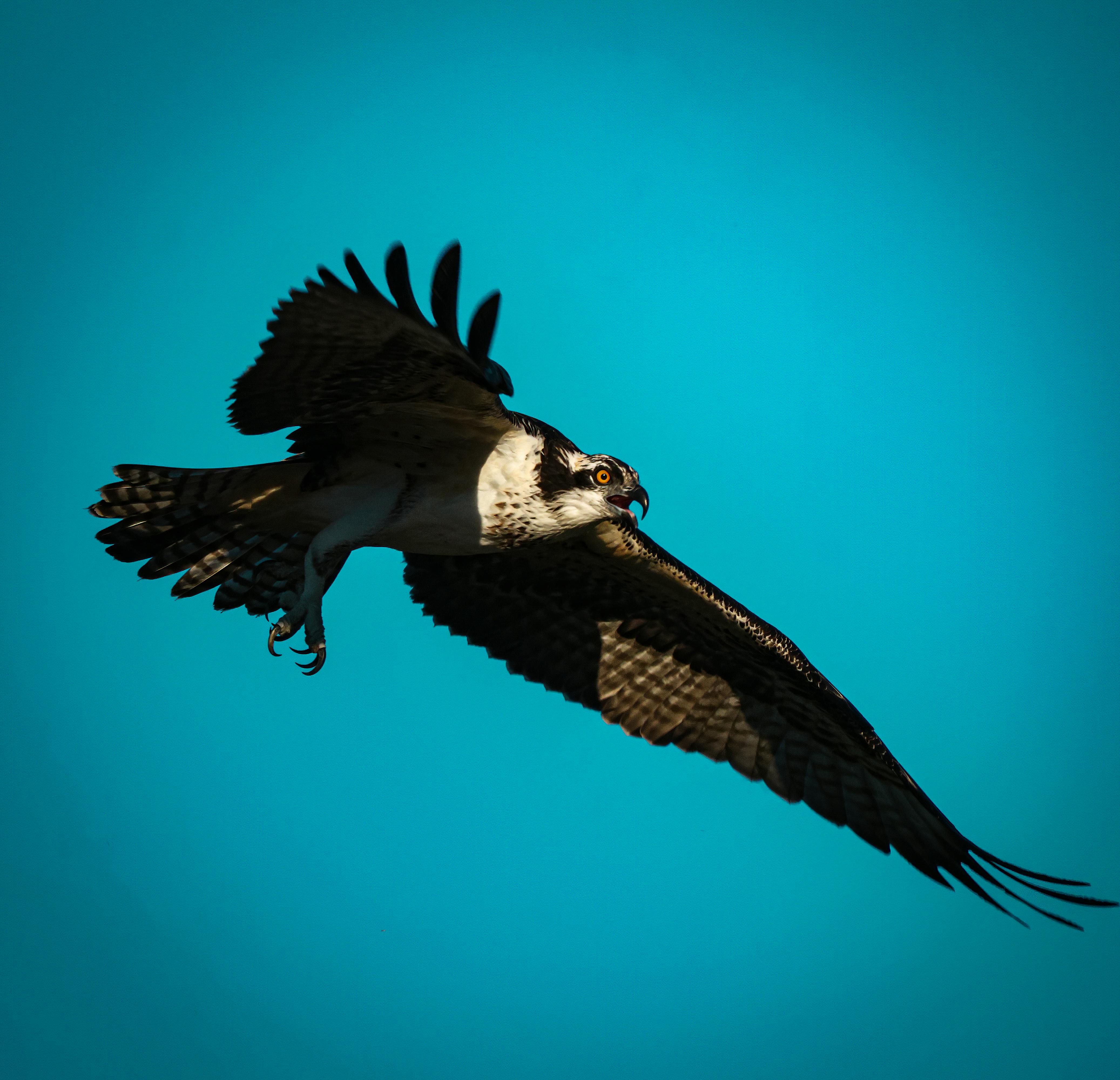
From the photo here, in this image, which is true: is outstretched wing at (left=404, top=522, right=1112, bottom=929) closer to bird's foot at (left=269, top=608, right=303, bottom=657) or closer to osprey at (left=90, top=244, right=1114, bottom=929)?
osprey at (left=90, top=244, right=1114, bottom=929)

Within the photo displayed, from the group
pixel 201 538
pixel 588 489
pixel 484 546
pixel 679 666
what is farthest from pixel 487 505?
pixel 679 666

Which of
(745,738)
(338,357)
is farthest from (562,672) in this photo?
(338,357)

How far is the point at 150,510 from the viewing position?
18.5 feet

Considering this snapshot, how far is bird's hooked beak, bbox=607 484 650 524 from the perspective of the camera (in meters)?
5.28

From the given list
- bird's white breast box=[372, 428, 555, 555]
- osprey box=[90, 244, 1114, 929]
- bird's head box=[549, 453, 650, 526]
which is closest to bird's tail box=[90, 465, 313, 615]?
osprey box=[90, 244, 1114, 929]

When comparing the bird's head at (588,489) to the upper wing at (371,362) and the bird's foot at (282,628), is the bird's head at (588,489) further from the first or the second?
the bird's foot at (282,628)

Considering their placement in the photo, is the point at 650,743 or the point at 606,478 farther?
the point at 650,743

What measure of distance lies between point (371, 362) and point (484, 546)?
53.8 inches

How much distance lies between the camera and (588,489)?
17.0 ft

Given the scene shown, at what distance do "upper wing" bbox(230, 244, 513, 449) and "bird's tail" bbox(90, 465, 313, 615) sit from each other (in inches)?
35.9

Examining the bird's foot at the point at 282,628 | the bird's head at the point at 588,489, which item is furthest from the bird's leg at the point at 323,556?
the bird's head at the point at 588,489

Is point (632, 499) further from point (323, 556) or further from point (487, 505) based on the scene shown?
point (323, 556)

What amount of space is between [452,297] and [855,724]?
3.78 m

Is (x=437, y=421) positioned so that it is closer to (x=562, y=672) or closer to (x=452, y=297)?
(x=452, y=297)
